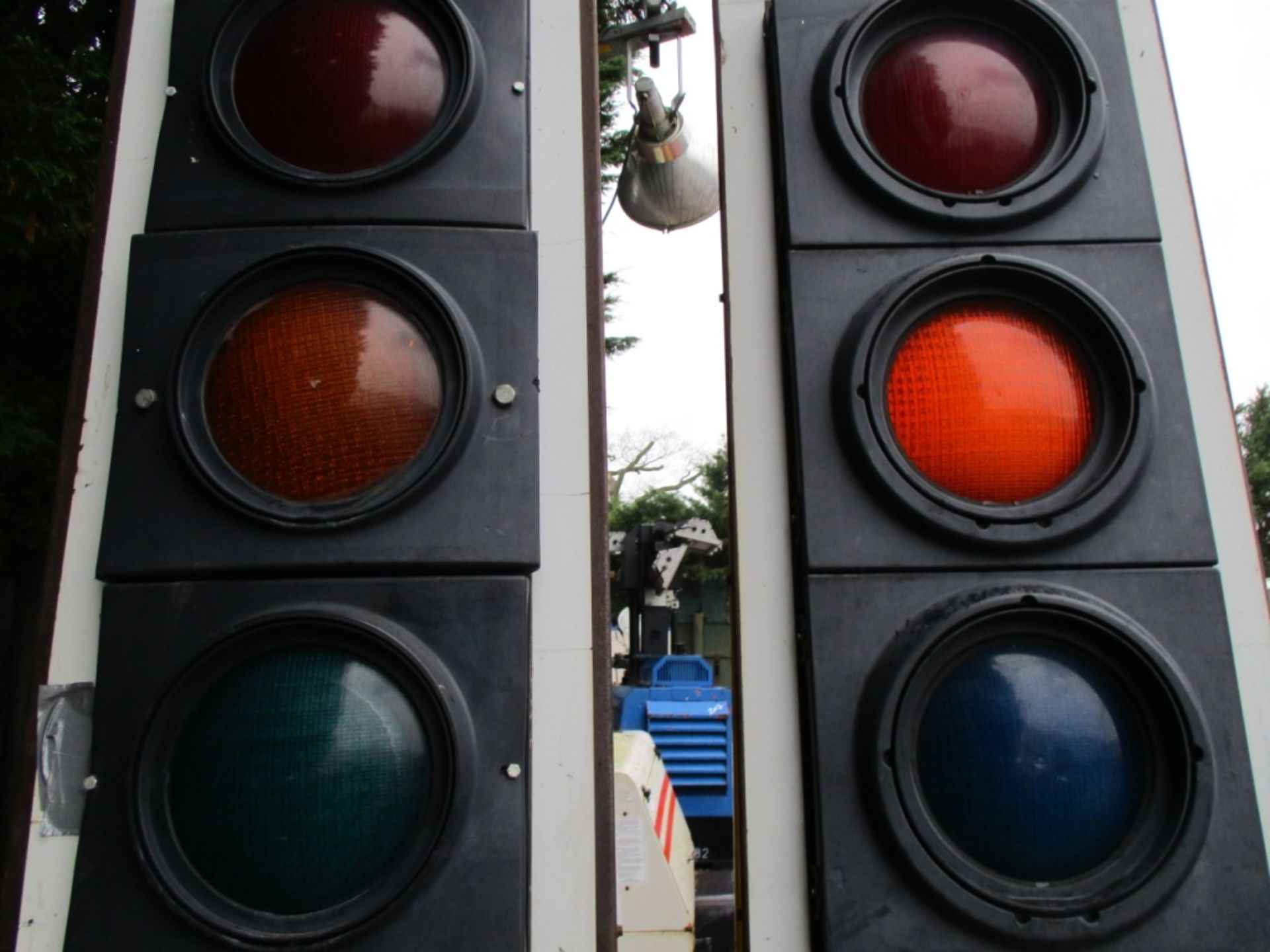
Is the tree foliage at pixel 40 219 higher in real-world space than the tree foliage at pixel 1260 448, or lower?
lower

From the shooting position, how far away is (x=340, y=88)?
947mm

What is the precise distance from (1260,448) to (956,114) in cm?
1990

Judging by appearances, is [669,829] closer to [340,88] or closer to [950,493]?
[950,493]

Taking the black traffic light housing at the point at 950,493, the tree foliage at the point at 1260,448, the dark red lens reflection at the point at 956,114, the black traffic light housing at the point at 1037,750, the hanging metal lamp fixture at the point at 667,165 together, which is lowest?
the black traffic light housing at the point at 1037,750

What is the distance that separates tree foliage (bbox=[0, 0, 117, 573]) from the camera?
2.81m

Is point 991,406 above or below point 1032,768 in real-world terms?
above

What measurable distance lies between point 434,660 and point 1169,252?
0.80 m

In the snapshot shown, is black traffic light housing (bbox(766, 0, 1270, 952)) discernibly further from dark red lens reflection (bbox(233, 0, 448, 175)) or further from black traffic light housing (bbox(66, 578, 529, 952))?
dark red lens reflection (bbox(233, 0, 448, 175))

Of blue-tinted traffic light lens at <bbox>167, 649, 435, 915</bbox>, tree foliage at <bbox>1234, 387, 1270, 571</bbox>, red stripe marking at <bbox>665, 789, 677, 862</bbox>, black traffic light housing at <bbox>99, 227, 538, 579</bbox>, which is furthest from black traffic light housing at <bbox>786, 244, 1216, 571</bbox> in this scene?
tree foliage at <bbox>1234, 387, 1270, 571</bbox>

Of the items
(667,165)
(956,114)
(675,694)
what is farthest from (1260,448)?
(956,114)

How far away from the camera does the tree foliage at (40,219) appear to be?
281cm

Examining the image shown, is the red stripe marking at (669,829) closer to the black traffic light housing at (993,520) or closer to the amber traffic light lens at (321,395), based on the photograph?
the black traffic light housing at (993,520)

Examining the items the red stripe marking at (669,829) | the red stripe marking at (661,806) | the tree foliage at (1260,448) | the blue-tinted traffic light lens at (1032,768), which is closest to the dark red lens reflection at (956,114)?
the blue-tinted traffic light lens at (1032,768)

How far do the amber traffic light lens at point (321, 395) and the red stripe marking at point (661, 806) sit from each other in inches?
60.2
